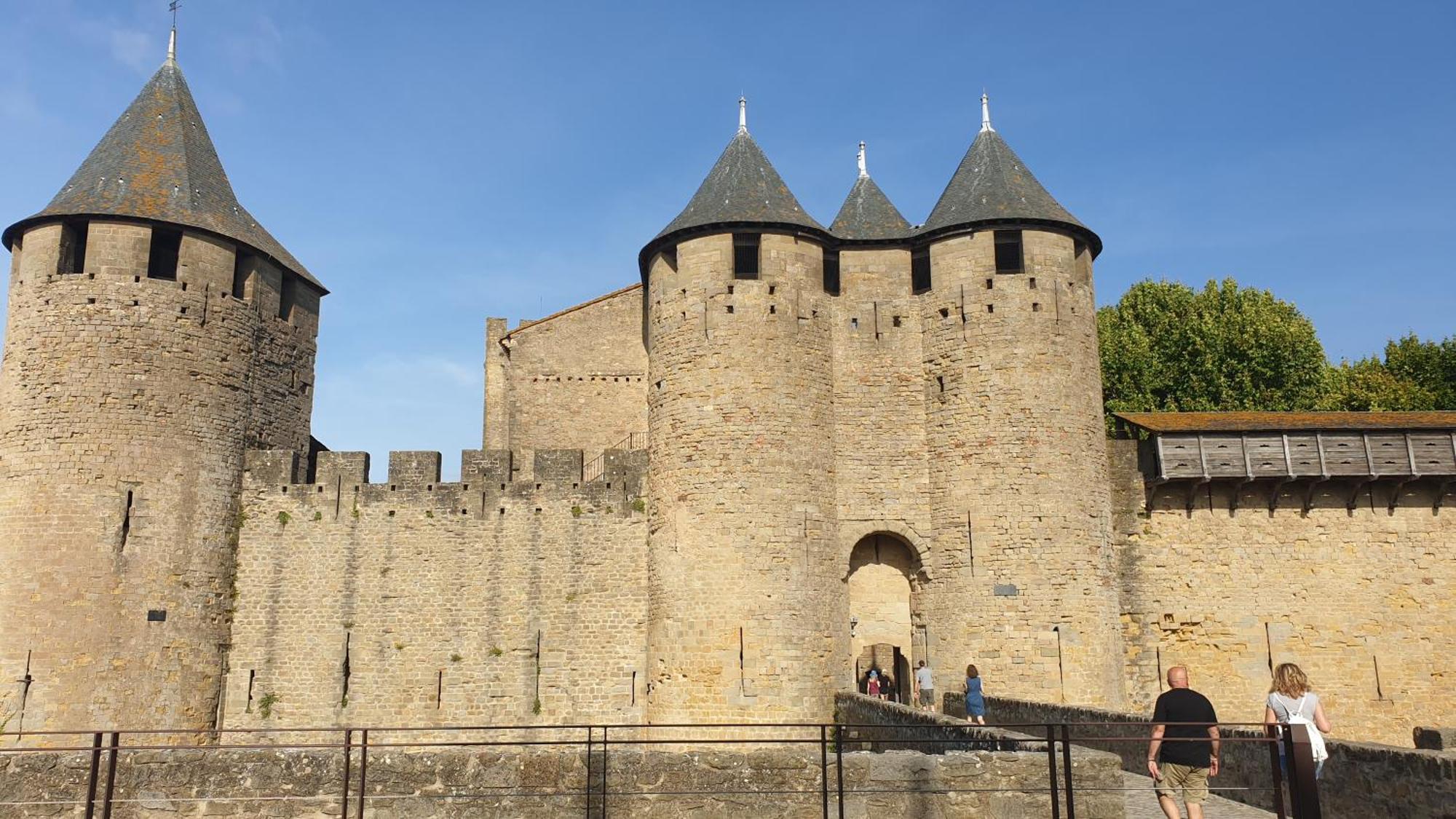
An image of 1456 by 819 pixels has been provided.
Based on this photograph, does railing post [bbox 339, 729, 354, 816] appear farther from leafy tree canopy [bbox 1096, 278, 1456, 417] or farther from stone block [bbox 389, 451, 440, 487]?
leafy tree canopy [bbox 1096, 278, 1456, 417]

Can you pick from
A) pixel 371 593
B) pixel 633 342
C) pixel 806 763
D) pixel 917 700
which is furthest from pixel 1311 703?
pixel 633 342

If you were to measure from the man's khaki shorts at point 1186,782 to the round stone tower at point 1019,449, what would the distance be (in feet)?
29.2

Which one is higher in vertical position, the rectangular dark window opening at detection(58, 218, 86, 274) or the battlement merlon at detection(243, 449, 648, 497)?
the rectangular dark window opening at detection(58, 218, 86, 274)

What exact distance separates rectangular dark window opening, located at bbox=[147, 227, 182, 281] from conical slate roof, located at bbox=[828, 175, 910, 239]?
1092 cm

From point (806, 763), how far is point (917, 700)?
8.70 meters

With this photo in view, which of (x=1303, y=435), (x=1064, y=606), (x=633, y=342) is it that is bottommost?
(x=1064, y=606)

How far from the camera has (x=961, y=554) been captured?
16578mm

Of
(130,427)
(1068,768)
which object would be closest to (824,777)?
(1068,768)

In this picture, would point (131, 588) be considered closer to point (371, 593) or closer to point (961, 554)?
point (371, 593)

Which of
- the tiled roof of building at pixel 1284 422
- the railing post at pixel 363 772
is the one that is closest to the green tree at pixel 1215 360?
the tiled roof of building at pixel 1284 422

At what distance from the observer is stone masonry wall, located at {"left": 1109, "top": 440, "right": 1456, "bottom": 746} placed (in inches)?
687

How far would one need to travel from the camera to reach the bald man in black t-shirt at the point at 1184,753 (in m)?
6.79

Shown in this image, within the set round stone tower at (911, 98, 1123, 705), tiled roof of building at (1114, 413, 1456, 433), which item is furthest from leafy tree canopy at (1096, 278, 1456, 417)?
round stone tower at (911, 98, 1123, 705)

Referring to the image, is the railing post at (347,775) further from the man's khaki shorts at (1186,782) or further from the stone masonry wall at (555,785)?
the man's khaki shorts at (1186,782)
